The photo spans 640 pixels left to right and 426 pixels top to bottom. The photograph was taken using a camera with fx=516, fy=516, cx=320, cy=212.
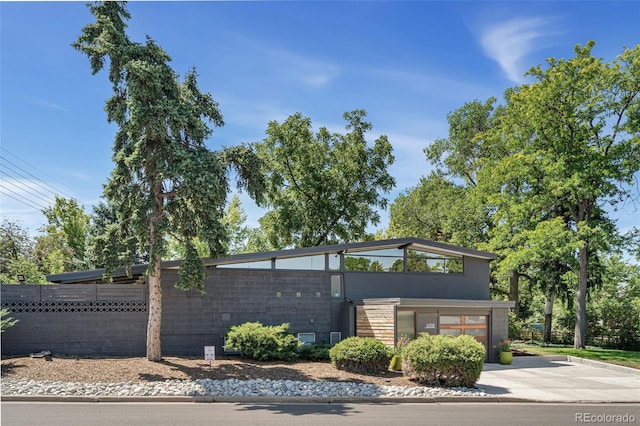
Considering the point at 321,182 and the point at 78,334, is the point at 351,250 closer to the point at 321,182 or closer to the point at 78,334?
the point at 78,334

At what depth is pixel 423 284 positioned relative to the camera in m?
22.3

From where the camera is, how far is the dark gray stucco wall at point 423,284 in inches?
845

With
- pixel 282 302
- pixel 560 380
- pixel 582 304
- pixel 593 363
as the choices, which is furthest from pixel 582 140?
pixel 282 302

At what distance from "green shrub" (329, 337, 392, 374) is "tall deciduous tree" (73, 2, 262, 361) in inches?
196

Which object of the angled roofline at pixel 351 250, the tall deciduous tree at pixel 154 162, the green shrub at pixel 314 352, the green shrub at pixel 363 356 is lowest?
the green shrub at pixel 314 352

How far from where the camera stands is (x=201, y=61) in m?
17.0

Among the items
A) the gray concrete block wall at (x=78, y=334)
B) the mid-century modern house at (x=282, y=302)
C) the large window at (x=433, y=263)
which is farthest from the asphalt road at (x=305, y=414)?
the large window at (x=433, y=263)

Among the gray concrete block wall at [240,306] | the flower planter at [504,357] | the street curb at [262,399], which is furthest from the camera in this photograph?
the flower planter at [504,357]

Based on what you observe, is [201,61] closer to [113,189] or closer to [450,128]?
[113,189]

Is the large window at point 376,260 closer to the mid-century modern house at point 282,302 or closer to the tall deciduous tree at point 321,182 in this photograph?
the mid-century modern house at point 282,302

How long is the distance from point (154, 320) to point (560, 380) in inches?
519

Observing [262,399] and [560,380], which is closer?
[262,399]

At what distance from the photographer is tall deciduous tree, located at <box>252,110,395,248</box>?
33906mm

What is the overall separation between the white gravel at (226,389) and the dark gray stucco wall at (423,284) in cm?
771
